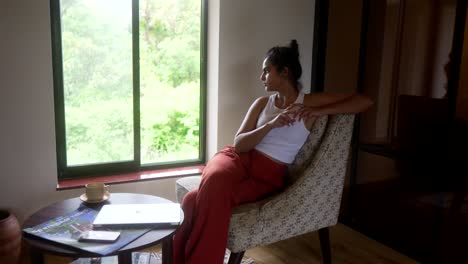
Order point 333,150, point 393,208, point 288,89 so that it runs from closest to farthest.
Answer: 1. point 333,150
2. point 288,89
3. point 393,208

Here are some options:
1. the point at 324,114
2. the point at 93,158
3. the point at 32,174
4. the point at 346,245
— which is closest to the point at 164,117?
the point at 93,158

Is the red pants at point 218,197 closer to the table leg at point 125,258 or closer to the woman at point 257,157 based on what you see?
the woman at point 257,157

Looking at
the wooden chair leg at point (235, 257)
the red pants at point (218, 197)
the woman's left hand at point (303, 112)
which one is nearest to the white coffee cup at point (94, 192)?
the red pants at point (218, 197)

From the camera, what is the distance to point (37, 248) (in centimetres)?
138

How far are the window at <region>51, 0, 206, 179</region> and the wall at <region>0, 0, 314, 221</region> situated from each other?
13cm

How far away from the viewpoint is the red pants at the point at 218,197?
1.75 m

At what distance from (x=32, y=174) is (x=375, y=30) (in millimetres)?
2106

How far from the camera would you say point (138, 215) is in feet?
5.13

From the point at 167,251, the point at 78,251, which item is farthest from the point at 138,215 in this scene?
the point at 78,251

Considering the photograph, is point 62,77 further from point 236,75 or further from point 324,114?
point 324,114

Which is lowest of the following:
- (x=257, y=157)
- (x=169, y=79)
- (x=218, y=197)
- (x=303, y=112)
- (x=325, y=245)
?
(x=325, y=245)

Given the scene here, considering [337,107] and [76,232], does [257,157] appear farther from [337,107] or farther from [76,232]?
[76,232]

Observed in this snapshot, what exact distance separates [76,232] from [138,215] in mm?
221

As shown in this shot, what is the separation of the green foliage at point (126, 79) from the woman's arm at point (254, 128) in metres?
0.72
